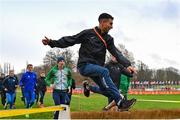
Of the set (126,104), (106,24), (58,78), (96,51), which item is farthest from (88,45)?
(58,78)

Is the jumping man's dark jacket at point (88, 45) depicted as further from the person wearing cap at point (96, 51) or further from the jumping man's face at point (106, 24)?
the jumping man's face at point (106, 24)

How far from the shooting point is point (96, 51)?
7.98m

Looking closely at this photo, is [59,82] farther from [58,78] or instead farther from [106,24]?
[106,24]

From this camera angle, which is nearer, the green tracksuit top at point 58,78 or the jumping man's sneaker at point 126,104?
the jumping man's sneaker at point 126,104

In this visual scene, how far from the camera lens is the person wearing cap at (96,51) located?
26.0 feet

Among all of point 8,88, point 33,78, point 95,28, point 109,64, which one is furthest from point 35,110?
point 8,88

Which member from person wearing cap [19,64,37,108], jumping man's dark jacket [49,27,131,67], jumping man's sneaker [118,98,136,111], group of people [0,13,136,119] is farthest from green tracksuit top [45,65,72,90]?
person wearing cap [19,64,37,108]

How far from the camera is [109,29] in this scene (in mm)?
8141

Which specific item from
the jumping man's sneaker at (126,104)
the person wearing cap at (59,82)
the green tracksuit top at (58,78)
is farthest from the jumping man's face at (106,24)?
the green tracksuit top at (58,78)

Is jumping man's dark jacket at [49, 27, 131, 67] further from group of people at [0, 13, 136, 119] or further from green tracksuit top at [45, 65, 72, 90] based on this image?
green tracksuit top at [45, 65, 72, 90]

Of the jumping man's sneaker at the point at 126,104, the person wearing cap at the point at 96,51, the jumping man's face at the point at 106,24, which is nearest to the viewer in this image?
the jumping man's sneaker at the point at 126,104

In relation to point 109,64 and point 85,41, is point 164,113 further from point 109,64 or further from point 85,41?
point 109,64

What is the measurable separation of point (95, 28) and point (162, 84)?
9327 centimetres

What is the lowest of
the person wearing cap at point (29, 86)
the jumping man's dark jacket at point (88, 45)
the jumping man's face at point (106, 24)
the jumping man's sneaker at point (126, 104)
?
the jumping man's sneaker at point (126, 104)
